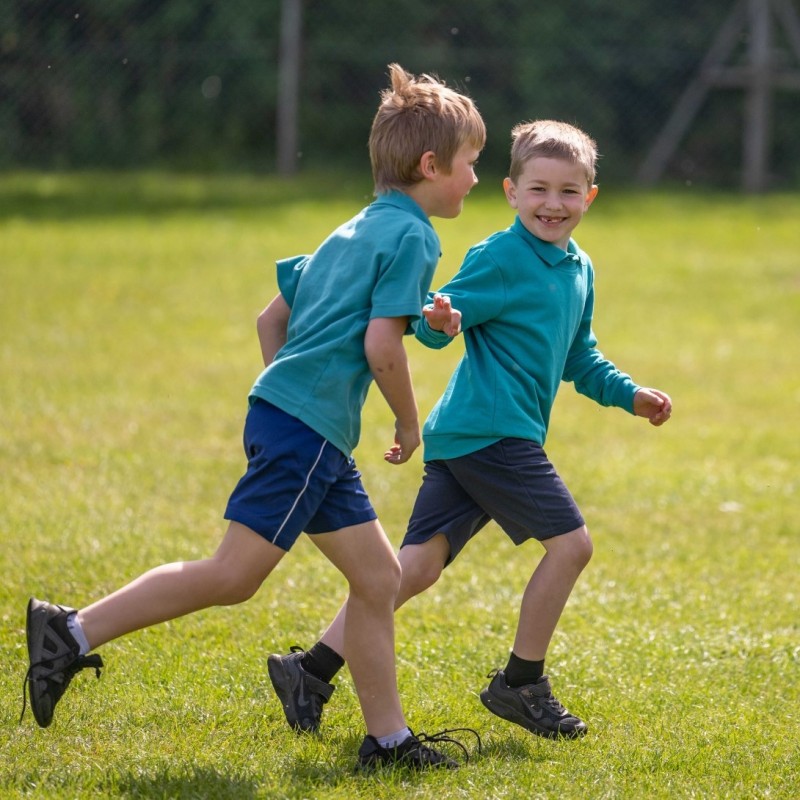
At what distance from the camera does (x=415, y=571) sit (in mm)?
3797

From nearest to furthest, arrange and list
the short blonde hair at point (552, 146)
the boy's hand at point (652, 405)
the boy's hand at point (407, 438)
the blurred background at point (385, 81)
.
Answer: the boy's hand at point (407, 438), the short blonde hair at point (552, 146), the boy's hand at point (652, 405), the blurred background at point (385, 81)

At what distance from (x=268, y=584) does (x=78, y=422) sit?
2.68m

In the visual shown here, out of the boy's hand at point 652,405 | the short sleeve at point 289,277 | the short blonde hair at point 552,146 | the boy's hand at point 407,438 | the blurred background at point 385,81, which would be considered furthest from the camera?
the blurred background at point 385,81

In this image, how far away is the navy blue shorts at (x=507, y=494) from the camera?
364cm

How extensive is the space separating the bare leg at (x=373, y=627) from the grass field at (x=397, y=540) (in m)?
0.17

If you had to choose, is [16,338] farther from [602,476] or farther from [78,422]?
[602,476]

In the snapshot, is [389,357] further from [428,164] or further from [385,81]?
[385,81]

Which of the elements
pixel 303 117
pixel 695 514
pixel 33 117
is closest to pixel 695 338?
pixel 695 514

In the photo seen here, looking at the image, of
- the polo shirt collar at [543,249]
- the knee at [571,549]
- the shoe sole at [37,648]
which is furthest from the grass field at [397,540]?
the polo shirt collar at [543,249]

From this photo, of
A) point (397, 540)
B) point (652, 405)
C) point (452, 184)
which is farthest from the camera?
point (397, 540)

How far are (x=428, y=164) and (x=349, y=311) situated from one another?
1.35ft

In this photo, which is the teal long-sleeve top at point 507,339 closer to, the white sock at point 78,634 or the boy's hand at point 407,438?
the boy's hand at point 407,438

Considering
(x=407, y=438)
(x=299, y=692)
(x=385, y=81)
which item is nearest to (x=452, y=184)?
(x=407, y=438)

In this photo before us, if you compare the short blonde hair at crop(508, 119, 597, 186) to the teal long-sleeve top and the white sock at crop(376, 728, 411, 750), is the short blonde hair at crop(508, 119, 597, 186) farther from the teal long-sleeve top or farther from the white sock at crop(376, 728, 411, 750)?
the white sock at crop(376, 728, 411, 750)
